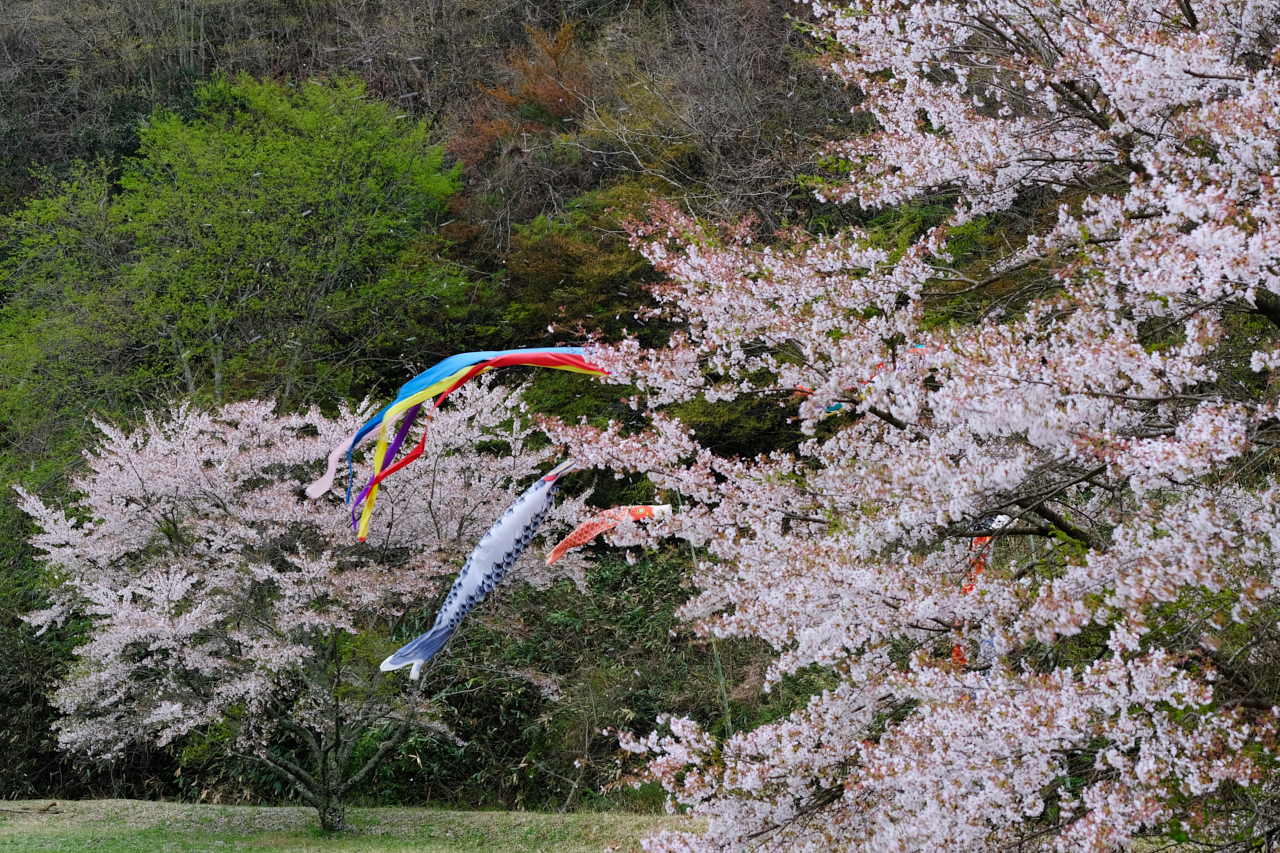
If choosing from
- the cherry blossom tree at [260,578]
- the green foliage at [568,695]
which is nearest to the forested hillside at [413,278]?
the green foliage at [568,695]

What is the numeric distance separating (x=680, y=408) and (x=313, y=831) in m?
4.58

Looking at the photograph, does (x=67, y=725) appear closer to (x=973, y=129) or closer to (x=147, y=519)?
(x=147, y=519)

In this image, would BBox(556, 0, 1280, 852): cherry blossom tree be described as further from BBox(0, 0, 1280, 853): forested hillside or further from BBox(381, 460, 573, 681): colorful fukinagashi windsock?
BBox(381, 460, 573, 681): colorful fukinagashi windsock

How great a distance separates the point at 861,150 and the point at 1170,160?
2.01 metres

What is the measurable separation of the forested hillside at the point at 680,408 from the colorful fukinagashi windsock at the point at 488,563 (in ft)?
0.99

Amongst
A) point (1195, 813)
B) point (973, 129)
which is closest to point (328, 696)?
point (973, 129)

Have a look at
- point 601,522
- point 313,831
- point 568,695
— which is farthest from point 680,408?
point 313,831

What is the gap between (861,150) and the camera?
456 centimetres

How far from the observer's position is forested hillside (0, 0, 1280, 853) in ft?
7.85

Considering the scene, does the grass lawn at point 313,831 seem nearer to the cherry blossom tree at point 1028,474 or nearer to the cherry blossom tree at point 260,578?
the cherry blossom tree at point 260,578

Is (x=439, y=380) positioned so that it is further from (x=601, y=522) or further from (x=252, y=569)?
(x=252, y=569)

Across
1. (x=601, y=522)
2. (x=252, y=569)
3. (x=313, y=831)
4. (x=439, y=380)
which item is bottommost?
(x=313, y=831)

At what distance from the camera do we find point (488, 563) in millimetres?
4477

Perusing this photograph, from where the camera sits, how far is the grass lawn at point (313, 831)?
286 inches
